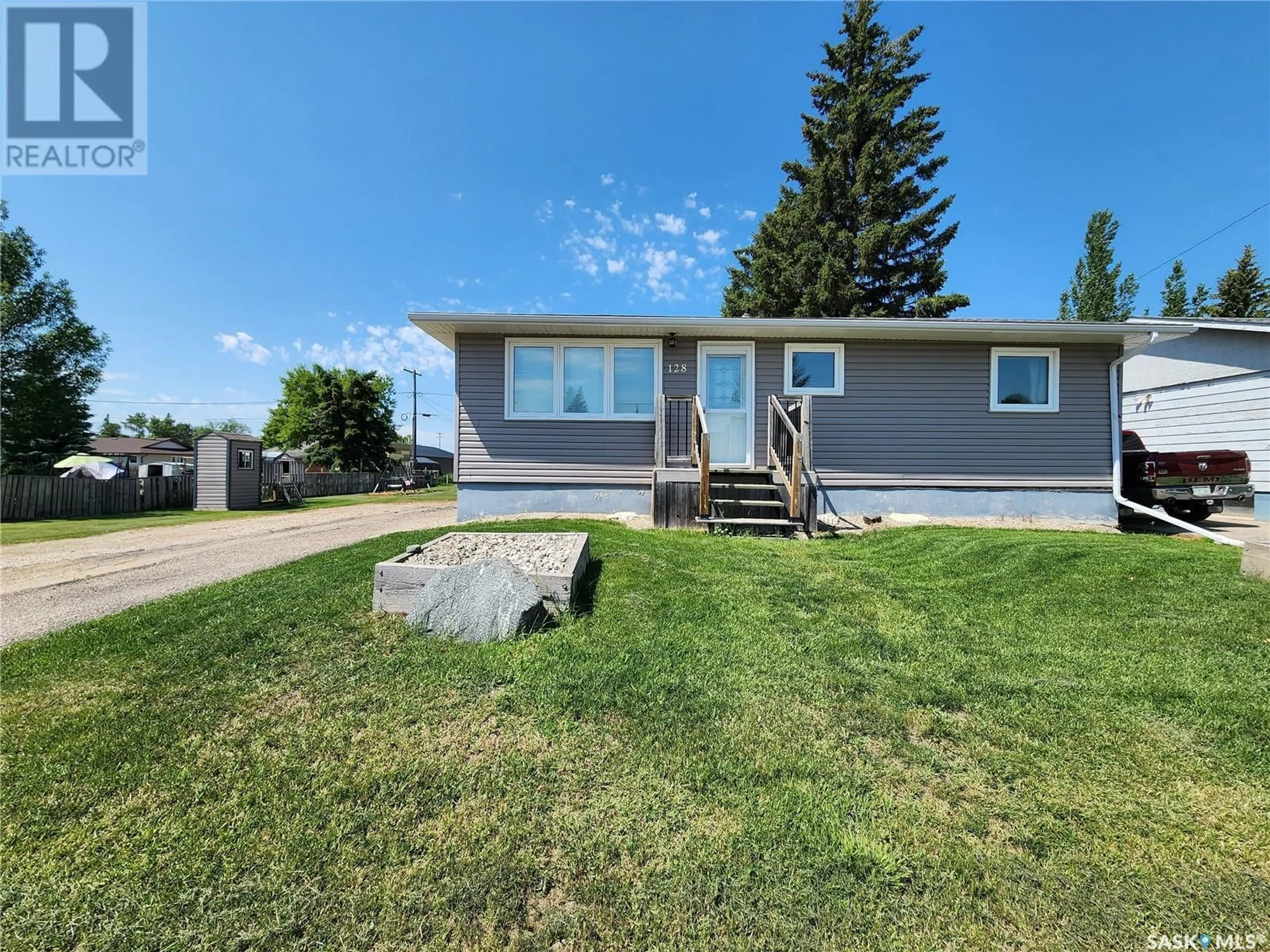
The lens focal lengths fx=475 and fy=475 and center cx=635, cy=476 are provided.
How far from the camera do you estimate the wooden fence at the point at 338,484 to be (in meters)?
21.3

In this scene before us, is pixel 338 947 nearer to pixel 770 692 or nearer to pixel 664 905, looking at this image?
pixel 664 905

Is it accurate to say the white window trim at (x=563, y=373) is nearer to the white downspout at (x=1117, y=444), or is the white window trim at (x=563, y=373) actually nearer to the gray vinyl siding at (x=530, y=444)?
the gray vinyl siding at (x=530, y=444)

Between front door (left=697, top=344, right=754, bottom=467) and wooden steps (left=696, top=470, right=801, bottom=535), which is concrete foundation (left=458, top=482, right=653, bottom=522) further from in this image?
front door (left=697, top=344, right=754, bottom=467)

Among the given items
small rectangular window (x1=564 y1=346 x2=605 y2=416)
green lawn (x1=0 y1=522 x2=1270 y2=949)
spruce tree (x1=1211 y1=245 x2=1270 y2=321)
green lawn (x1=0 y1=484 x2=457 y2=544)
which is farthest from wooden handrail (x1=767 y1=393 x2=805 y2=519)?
spruce tree (x1=1211 y1=245 x2=1270 y2=321)

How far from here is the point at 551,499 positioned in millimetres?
7734

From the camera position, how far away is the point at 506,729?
7.19 feet

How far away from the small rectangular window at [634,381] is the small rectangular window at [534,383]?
1025 mm

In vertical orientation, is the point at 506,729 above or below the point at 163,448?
below

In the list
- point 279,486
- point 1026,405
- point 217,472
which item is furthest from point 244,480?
point 1026,405

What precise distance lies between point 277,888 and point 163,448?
159 ft

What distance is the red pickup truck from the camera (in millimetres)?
6902

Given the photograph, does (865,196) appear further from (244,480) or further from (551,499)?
(244,480)

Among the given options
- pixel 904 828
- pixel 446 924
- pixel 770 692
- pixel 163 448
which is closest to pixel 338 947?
pixel 446 924

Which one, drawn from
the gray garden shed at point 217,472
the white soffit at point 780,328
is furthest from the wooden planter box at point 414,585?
the gray garden shed at point 217,472
